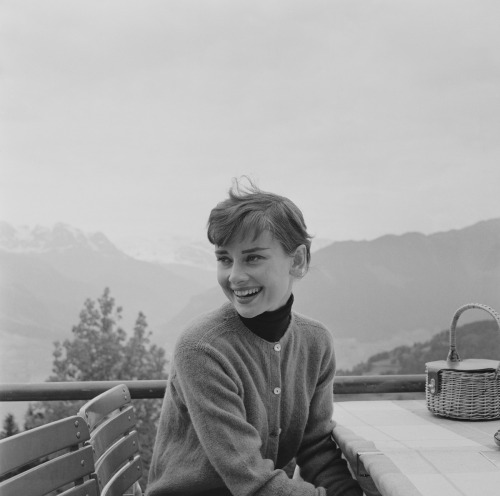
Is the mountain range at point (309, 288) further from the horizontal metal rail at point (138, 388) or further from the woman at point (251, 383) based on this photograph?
the woman at point (251, 383)

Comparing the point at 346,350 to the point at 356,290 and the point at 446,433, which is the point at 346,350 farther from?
the point at 446,433

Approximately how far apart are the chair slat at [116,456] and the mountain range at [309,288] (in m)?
22.9

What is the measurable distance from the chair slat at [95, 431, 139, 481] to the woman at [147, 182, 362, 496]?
4.2 inches

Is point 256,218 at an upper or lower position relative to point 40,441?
upper

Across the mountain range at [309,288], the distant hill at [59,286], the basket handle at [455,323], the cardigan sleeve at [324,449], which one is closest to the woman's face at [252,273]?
the cardigan sleeve at [324,449]

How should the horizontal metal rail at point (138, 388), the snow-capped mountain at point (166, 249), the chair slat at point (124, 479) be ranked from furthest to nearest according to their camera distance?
the snow-capped mountain at point (166, 249) → the horizontal metal rail at point (138, 388) → the chair slat at point (124, 479)

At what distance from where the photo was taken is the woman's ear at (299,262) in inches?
50.0

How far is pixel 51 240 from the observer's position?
128 feet

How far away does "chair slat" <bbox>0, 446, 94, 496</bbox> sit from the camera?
37.4 inches

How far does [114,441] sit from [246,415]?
0.39 m

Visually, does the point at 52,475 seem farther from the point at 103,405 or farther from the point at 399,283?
the point at 399,283

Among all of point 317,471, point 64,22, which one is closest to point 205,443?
point 317,471

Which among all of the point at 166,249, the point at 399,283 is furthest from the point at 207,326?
the point at 166,249

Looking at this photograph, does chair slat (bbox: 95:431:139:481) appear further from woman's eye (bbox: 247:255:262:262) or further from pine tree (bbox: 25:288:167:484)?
pine tree (bbox: 25:288:167:484)
